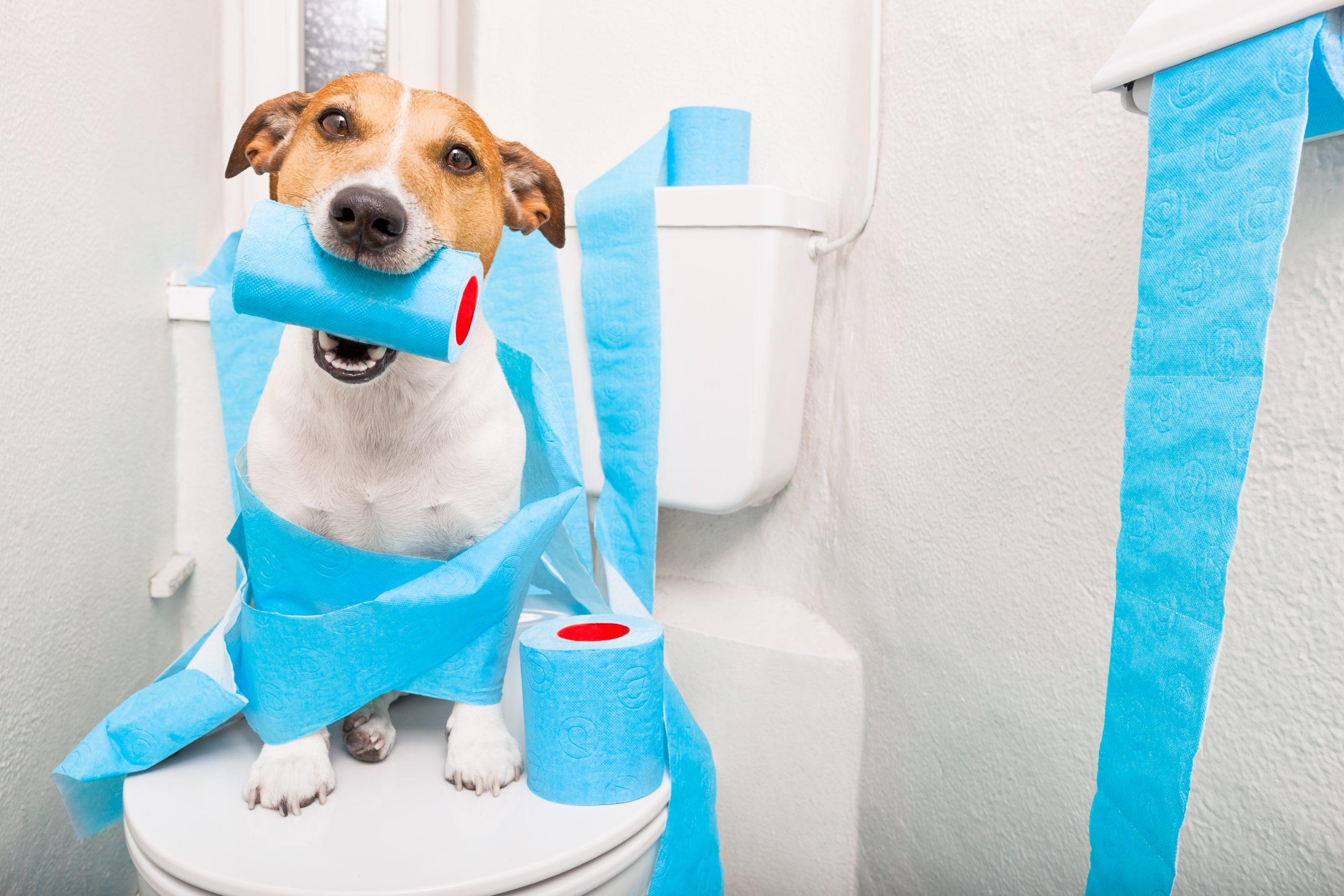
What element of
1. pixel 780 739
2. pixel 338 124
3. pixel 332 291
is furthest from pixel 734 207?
pixel 780 739

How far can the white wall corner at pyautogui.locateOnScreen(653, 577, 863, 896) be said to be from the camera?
1.31m

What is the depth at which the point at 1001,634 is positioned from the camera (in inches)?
38.1

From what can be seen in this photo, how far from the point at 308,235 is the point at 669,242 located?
0.62m

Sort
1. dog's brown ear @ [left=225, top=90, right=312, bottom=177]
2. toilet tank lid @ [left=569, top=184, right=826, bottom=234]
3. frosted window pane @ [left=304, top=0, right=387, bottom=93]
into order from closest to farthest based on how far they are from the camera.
Result: dog's brown ear @ [left=225, top=90, right=312, bottom=177], toilet tank lid @ [left=569, top=184, right=826, bottom=234], frosted window pane @ [left=304, top=0, right=387, bottom=93]

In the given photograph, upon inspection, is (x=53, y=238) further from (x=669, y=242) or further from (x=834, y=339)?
(x=834, y=339)

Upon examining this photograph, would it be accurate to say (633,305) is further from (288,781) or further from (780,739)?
(288,781)

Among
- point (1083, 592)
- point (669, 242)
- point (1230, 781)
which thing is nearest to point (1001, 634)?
point (1083, 592)

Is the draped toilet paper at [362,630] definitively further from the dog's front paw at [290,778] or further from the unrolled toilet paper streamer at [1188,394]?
the unrolled toilet paper streamer at [1188,394]

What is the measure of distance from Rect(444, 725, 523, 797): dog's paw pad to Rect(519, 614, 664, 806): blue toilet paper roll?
26 millimetres

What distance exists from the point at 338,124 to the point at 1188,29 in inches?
29.2

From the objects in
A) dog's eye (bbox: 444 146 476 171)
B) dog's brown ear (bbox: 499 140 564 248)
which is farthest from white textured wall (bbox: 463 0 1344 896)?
dog's eye (bbox: 444 146 476 171)

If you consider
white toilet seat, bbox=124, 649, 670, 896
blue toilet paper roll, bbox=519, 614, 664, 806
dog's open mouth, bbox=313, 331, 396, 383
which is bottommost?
white toilet seat, bbox=124, 649, 670, 896

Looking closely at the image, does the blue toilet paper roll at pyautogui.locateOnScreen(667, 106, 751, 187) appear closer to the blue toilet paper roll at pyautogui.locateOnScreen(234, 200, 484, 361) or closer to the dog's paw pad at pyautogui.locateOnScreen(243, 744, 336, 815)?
the blue toilet paper roll at pyautogui.locateOnScreen(234, 200, 484, 361)

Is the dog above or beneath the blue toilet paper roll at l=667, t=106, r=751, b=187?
beneath
